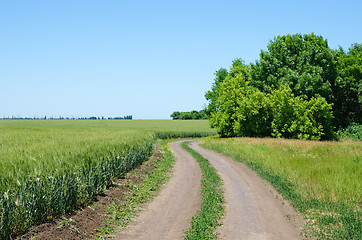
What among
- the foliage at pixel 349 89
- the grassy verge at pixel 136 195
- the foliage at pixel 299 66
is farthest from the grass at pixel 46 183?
the foliage at pixel 349 89

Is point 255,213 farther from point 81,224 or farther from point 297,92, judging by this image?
point 297,92

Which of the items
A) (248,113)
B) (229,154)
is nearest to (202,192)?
(229,154)

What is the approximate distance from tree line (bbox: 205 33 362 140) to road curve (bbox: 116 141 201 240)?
28.7 meters

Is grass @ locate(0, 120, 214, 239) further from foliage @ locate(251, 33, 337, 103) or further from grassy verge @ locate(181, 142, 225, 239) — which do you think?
foliage @ locate(251, 33, 337, 103)

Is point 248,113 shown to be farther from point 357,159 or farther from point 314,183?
point 314,183

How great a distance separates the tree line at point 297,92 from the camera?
132 ft

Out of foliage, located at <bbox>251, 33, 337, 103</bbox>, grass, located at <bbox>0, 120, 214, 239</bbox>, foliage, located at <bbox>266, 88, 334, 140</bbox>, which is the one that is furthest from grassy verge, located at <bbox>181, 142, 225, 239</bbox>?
foliage, located at <bbox>251, 33, 337, 103</bbox>

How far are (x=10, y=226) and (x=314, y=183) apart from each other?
13.4 m

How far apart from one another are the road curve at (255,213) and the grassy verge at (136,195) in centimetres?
383

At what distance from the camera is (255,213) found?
444 inches

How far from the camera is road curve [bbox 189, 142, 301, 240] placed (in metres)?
9.27

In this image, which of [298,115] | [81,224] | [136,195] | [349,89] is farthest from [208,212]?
[349,89]

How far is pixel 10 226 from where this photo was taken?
766 centimetres

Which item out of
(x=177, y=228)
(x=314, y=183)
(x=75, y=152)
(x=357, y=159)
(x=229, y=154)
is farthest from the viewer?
(x=229, y=154)
